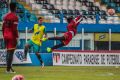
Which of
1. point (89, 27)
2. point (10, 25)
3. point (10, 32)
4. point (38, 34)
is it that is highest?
point (10, 25)

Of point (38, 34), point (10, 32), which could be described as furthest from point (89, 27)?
point (10, 32)

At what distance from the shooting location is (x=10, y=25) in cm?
1543

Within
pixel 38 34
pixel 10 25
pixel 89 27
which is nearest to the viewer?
pixel 10 25

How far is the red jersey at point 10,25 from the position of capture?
1530cm

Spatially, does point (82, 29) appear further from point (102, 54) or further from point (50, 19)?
point (102, 54)

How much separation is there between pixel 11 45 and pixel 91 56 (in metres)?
5.89

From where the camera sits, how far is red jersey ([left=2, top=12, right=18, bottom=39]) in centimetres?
1530

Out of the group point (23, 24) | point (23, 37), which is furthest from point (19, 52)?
point (23, 24)

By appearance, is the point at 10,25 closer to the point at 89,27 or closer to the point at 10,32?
the point at 10,32

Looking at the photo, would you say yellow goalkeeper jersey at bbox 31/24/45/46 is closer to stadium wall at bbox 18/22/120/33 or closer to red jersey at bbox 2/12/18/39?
red jersey at bbox 2/12/18/39

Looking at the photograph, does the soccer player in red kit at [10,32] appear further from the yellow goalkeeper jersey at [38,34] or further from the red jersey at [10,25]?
the yellow goalkeeper jersey at [38,34]

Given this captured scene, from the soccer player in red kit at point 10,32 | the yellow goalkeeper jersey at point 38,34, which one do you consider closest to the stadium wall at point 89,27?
the yellow goalkeeper jersey at point 38,34

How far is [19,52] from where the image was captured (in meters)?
21.0

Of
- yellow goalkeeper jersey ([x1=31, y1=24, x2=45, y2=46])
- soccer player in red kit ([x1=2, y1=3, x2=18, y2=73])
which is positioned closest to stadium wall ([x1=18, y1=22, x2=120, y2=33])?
yellow goalkeeper jersey ([x1=31, y1=24, x2=45, y2=46])
